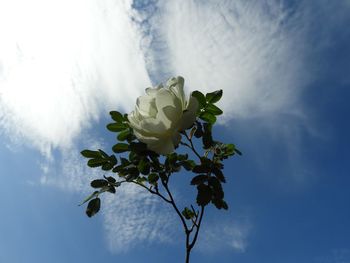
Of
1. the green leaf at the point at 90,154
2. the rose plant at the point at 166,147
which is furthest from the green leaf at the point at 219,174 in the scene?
the green leaf at the point at 90,154

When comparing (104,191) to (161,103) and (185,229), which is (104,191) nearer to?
(185,229)

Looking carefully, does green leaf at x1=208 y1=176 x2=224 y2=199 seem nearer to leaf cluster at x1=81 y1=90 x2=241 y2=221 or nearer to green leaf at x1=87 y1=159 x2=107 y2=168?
leaf cluster at x1=81 y1=90 x2=241 y2=221

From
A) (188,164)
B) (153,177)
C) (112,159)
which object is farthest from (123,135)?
Result: (188,164)

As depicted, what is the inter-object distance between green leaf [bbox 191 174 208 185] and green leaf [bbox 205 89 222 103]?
0.50 m

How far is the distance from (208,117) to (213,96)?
0.14m

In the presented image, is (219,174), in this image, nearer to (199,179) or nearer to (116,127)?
(199,179)

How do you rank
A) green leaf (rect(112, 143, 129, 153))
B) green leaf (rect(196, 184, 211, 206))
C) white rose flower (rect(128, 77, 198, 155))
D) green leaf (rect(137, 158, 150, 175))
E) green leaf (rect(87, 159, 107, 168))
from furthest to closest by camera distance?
green leaf (rect(87, 159, 107, 168)) < green leaf (rect(112, 143, 129, 153)) < green leaf (rect(137, 158, 150, 175)) < green leaf (rect(196, 184, 211, 206)) < white rose flower (rect(128, 77, 198, 155))

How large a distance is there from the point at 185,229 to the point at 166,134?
56 cm

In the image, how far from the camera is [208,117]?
7.50 feet

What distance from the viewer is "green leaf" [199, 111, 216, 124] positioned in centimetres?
227

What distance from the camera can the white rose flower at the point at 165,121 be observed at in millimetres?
1807

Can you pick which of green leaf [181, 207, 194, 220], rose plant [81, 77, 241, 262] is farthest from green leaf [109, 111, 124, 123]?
green leaf [181, 207, 194, 220]


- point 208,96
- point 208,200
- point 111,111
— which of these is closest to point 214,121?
point 208,96

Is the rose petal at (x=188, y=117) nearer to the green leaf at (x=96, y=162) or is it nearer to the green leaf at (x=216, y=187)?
the green leaf at (x=216, y=187)
